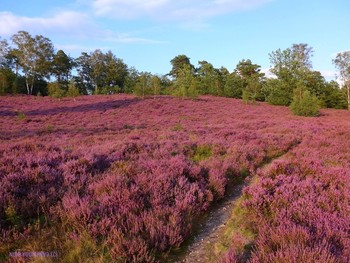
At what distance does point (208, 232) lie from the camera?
16.4 ft

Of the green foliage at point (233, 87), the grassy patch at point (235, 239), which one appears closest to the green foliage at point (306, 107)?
the green foliage at point (233, 87)

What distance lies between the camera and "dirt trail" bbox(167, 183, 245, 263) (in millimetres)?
4180

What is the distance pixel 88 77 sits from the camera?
3255 inches

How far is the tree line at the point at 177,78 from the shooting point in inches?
1884

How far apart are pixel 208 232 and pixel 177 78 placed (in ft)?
212

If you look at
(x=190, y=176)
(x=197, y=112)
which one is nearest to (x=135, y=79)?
(x=197, y=112)

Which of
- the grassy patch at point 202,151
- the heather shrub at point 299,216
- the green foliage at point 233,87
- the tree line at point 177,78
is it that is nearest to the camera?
the heather shrub at point 299,216

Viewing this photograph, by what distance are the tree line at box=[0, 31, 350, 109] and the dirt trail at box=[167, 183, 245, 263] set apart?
38.7m

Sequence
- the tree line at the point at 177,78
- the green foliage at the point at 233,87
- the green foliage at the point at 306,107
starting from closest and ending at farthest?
the green foliage at the point at 306,107, the tree line at the point at 177,78, the green foliage at the point at 233,87

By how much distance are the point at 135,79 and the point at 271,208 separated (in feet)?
213

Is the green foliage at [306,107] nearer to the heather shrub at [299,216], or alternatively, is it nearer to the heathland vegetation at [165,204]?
the heathland vegetation at [165,204]

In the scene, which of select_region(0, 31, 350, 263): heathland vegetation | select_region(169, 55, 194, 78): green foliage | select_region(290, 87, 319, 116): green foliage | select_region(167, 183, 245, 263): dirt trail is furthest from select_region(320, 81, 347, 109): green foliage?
select_region(167, 183, 245, 263): dirt trail

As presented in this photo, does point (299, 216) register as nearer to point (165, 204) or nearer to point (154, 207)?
point (165, 204)

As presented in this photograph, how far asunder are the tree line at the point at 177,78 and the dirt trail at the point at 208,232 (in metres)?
38.7
